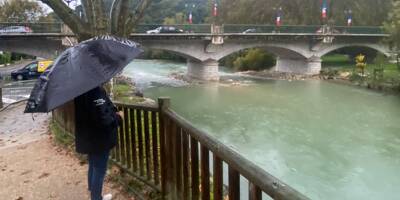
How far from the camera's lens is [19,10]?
154 feet

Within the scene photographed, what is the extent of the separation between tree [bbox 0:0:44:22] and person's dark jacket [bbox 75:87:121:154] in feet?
147

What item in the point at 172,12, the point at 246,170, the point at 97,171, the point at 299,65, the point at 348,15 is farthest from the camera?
the point at 172,12

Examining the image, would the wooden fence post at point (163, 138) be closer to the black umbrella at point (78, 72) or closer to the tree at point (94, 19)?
the black umbrella at point (78, 72)

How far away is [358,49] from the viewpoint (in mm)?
53062

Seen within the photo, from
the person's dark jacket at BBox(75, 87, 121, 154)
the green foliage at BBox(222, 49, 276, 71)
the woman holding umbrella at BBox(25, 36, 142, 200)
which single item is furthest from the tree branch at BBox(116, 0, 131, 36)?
the green foliage at BBox(222, 49, 276, 71)

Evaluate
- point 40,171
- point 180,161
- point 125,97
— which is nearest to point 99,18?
point 40,171

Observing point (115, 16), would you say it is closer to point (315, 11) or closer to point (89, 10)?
point (89, 10)

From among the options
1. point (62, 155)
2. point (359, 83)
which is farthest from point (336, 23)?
point (62, 155)

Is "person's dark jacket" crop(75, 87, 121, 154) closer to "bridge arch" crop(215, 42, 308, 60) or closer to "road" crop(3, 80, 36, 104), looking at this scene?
"road" crop(3, 80, 36, 104)

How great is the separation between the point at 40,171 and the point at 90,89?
10.9ft

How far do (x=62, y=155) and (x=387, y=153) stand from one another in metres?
11.1

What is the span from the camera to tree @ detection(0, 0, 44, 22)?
4553 cm

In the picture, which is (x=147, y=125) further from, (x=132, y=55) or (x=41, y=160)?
(x=41, y=160)

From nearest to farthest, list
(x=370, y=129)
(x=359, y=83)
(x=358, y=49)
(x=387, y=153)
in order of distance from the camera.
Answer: (x=387, y=153) → (x=370, y=129) → (x=359, y=83) → (x=358, y=49)
